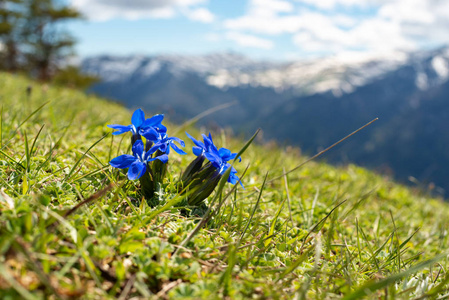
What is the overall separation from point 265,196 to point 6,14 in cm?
4255

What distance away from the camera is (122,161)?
89.1 inches

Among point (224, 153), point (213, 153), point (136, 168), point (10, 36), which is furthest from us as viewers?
point (10, 36)

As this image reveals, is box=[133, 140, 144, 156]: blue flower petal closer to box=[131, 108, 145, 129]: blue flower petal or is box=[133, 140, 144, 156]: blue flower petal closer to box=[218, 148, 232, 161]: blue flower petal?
box=[131, 108, 145, 129]: blue flower petal

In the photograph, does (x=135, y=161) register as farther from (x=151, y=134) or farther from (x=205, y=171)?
(x=205, y=171)

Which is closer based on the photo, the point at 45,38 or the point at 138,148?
the point at 138,148

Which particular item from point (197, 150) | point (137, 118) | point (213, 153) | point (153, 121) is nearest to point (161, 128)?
point (153, 121)

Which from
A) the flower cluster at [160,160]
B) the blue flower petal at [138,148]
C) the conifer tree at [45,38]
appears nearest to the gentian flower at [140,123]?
the flower cluster at [160,160]

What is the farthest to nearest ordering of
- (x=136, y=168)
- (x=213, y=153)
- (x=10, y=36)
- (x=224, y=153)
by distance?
(x=10, y=36)
(x=224, y=153)
(x=213, y=153)
(x=136, y=168)

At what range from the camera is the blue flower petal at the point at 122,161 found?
88.1 inches

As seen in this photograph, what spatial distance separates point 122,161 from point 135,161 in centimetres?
8

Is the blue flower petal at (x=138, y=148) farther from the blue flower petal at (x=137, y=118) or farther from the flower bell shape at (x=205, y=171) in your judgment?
the flower bell shape at (x=205, y=171)

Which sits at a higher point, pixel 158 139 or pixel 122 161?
pixel 158 139

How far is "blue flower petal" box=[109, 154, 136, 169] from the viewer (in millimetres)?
2238

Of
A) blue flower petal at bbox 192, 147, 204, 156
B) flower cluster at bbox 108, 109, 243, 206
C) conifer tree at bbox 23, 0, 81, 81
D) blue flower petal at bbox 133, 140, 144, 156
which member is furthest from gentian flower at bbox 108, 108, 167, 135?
conifer tree at bbox 23, 0, 81, 81
